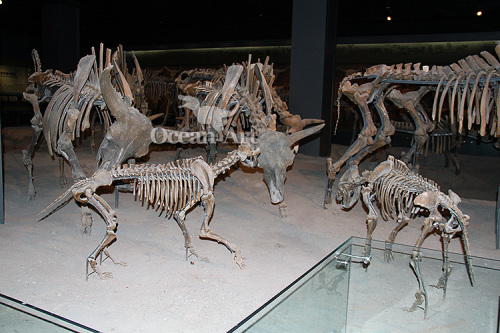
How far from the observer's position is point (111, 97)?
455cm

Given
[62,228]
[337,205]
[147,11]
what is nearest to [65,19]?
[147,11]

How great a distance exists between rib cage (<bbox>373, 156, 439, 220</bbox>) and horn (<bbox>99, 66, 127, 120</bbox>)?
9.62 feet

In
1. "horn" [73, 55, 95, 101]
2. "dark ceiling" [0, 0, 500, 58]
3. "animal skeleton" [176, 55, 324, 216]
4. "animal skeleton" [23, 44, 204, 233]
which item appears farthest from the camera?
"dark ceiling" [0, 0, 500, 58]

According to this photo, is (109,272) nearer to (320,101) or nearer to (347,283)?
(347,283)

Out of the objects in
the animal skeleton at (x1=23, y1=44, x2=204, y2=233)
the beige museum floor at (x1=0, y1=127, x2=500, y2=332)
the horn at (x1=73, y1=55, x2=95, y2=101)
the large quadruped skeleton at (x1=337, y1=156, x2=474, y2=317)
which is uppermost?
the horn at (x1=73, y1=55, x2=95, y2=101)

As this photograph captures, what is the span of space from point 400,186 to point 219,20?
8.68 metres

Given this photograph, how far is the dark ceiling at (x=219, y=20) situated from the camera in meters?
8.76

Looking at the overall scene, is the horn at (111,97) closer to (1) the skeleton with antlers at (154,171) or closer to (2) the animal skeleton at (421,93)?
(1) the skeleton with antlers at (154,171)

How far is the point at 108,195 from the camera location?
680 centimetres

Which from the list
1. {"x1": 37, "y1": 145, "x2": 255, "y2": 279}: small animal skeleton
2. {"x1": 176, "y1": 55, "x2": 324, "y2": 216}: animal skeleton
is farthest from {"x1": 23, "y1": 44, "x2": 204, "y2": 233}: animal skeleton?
{"x1": 176, "y1": 55, "x2": 324, "y2": 216}: animal skeleton

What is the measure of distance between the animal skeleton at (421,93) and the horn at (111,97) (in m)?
2.95

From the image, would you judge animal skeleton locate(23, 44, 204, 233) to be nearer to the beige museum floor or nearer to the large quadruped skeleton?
the beige museum floor

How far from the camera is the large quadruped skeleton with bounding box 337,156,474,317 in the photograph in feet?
11.2

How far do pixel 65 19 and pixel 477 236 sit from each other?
1062 centimetres
